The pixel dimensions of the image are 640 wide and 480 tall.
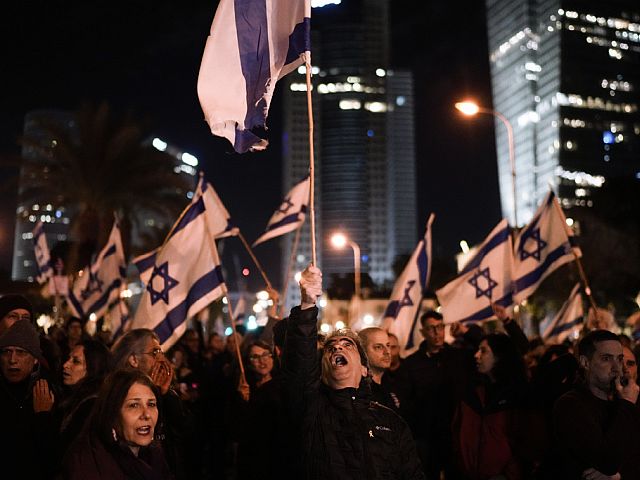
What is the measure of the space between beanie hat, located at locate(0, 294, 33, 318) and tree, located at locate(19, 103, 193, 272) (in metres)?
16.5

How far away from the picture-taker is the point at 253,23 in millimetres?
4793

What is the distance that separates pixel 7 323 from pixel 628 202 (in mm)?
42245

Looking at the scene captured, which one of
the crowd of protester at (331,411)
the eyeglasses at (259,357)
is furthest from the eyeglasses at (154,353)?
the eyeglasses at (259,357)

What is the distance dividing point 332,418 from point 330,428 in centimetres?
6

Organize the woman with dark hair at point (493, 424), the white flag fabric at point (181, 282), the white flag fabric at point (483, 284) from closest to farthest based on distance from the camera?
1. the woman with dark hair at point (493, 424)
2. the white flag fabric at point (181, 282)
3. the white flag fabric at point (483, 284)

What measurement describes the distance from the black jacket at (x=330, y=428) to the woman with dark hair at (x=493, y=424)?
1.65 meters

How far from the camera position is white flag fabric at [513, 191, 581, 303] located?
10.6m

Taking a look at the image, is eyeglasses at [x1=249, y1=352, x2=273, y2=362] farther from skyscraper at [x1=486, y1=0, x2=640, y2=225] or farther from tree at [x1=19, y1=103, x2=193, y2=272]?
skyscraper at [x1=486, y1=0, x2=640, y2=225]

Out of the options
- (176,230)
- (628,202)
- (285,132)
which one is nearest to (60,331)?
(176,230)

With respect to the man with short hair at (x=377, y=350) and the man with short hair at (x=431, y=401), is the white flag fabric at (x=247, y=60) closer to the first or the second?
the man with short hair at (x=377, y=350)

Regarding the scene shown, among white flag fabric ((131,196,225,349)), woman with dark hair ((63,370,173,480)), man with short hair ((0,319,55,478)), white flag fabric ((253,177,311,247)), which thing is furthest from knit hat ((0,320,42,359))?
white flag fabric ((253,177,311,247))

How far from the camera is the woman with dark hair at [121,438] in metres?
3.51

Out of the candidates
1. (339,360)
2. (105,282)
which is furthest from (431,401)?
(105,282)

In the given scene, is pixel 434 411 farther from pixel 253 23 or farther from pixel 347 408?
pixel 253 23
